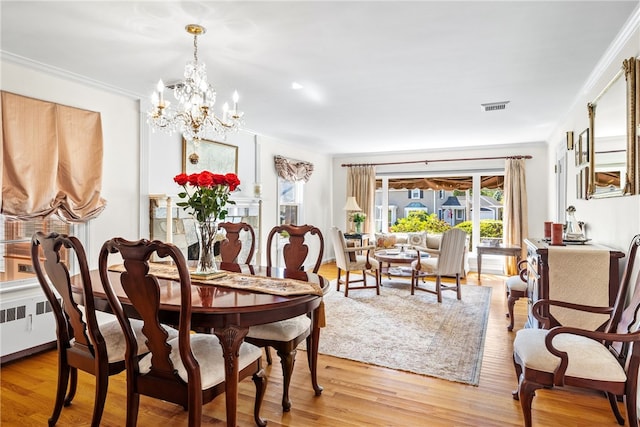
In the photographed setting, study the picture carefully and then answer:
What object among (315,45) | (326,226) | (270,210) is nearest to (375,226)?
(326,226)

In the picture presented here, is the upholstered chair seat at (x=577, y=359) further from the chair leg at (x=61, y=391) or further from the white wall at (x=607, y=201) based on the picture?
the chair leg at (x=61, y=391)

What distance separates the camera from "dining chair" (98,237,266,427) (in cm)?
157

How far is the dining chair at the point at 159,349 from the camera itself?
1.57m

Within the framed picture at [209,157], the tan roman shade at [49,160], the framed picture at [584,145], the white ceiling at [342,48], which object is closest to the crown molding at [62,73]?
the white ceiling at [342,48]

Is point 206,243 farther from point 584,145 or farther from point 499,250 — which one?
point 499,250

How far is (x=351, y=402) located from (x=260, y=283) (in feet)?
3.20

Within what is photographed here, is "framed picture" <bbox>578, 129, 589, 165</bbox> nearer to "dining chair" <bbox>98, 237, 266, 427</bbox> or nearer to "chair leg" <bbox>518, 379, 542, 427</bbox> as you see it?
"chair leg" <bbox>518, 379, 542, 427</bbox>

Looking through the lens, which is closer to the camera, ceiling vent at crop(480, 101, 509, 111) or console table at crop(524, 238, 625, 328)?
console table at crop(524, 238, 625, 328)

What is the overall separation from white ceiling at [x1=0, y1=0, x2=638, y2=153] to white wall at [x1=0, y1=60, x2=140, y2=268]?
0.17 metres

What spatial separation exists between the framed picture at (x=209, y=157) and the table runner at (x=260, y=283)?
2334 mm

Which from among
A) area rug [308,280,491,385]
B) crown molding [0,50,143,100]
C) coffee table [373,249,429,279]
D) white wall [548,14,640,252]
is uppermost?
crown molding [0,50,143,100]

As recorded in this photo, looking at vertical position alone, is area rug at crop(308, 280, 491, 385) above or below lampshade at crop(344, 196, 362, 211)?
below

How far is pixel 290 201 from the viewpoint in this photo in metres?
7.07

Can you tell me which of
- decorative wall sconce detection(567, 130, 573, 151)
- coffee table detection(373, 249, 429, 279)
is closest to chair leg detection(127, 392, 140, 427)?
coffee table detection(373, 249, 429, 279)
